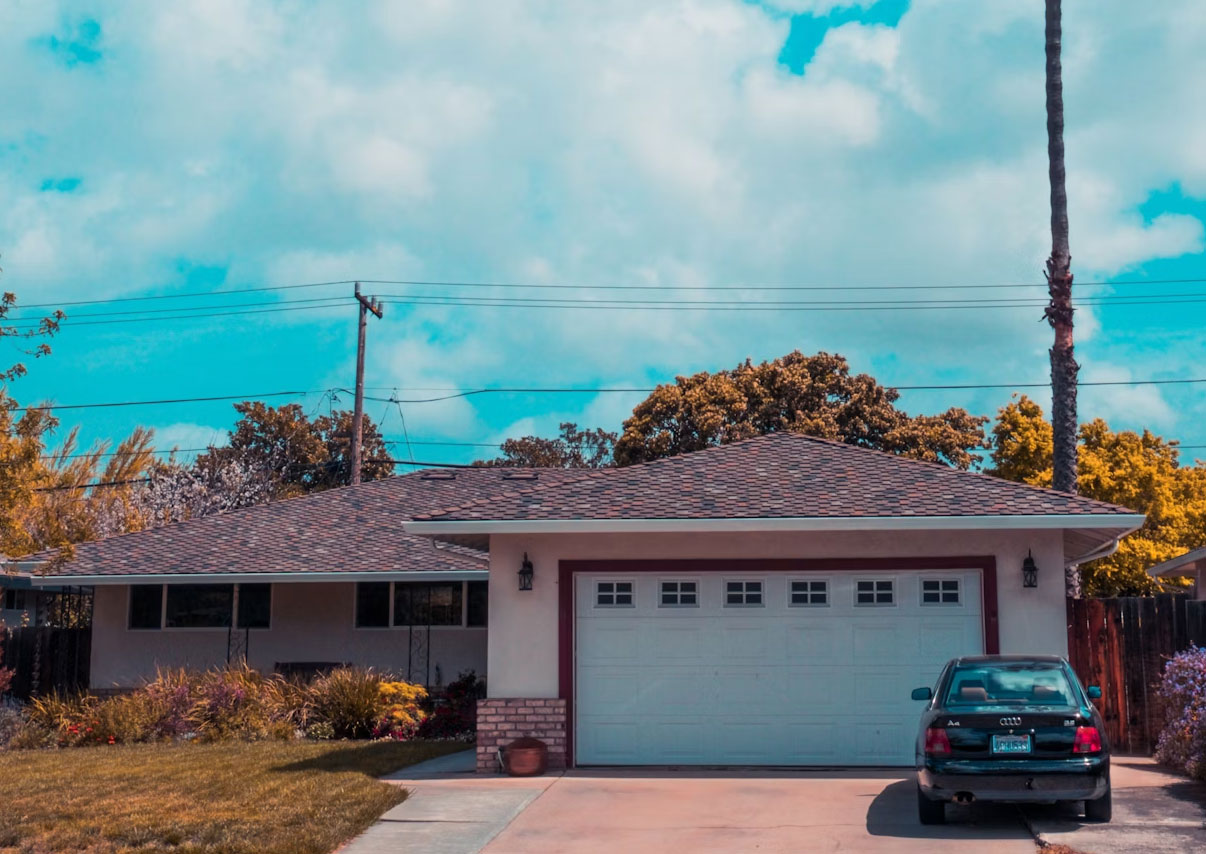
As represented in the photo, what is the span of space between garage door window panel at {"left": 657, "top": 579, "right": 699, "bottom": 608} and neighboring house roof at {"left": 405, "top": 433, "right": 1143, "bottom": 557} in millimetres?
997

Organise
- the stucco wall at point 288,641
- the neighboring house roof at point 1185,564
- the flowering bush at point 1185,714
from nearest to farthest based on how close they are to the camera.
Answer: the flowering bush at point 1185,714
the stucco wall at point 288,641
the neighboring house roof at point 1185,564

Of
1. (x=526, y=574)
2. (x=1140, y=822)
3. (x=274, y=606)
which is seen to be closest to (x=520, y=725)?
(x=526, y=574)

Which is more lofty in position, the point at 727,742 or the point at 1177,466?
the point at 1177,466

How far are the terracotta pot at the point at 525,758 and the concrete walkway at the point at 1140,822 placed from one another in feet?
18.3

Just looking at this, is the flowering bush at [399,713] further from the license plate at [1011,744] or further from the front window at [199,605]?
the license plate at [1011,744]

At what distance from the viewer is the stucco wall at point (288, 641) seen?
25016 mm

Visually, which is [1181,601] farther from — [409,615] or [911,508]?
[409,615]

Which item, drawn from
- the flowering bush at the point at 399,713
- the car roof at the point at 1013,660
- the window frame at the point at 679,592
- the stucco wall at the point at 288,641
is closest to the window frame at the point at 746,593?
the window frame at the point at 679,592

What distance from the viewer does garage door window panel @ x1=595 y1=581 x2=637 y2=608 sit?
53.9 ft

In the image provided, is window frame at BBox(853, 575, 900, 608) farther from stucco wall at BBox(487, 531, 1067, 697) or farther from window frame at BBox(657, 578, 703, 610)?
window frame at BBox(657, 578, 703, 610)

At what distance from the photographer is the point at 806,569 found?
53.1 ft

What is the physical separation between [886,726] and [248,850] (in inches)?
314

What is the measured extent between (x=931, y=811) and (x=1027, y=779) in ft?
3.26

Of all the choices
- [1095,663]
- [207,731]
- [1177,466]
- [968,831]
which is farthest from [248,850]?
[1177,466]
